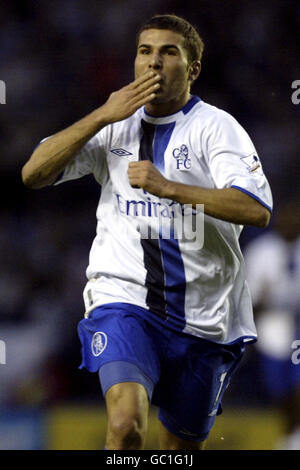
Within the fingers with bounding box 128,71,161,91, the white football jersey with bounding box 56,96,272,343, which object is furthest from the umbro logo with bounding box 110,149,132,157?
the fingers with bounding box 128,71,161,91

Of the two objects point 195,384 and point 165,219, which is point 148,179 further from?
point 195,384

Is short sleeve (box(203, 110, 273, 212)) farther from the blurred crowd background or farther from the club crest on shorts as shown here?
the blurred crowd background

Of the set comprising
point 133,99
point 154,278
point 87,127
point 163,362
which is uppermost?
point 133,99

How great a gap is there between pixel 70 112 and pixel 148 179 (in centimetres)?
459

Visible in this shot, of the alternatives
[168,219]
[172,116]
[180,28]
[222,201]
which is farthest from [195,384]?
[180,28]

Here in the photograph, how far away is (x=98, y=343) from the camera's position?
400 cm

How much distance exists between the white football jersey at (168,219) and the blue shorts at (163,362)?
0.22 feet

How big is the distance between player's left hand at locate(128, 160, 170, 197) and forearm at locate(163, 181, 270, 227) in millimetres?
23

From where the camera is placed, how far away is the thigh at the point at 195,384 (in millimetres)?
4336

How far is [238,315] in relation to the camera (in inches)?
177

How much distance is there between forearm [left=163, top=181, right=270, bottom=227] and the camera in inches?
150

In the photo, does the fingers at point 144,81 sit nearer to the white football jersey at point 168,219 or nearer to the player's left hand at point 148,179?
the white football jersey at point 168,219

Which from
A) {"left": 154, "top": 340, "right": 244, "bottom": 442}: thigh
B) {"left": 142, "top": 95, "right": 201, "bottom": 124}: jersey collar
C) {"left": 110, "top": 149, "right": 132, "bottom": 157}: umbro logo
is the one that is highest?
{"left": 142, "top": 95, "right": 201, "bottom": 124}: jersey collar

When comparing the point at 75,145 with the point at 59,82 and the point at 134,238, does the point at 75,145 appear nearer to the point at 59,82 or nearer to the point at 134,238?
the point at 134,238
